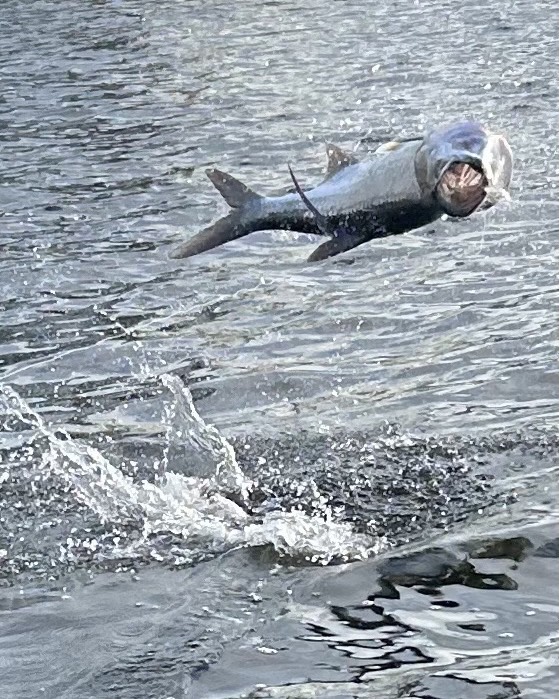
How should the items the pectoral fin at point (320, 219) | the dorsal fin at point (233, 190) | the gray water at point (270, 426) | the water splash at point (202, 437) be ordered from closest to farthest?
the gray water at point (270, 426) → the pectoral fin at point (320, 219) → the dorsal fin at point (233, 190) → the water splash at point (202, 437)

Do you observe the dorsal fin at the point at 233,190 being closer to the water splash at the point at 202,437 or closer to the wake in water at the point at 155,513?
the wake in water at the point at 155,513

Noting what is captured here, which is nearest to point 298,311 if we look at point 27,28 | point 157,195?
point 157,195

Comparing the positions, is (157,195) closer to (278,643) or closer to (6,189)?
(6,189)

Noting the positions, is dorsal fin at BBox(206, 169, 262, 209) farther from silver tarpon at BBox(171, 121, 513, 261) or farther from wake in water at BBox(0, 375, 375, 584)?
wake in water at BBox(0, 375, 375, 584)

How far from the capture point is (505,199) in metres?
5.13

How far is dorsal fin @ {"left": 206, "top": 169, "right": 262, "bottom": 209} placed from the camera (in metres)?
6.06

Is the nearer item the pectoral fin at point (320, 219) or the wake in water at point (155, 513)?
the pectoral fin at point (320, 219)

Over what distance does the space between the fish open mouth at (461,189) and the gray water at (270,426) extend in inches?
56.7

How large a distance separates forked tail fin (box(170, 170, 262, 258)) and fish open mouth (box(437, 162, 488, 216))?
3.34 feet

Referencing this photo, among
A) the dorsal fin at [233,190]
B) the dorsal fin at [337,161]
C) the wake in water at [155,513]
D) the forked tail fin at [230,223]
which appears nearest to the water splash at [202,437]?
the wake in water at [155,513]

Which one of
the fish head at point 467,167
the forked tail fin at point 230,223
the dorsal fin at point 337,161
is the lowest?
the forked tail fin at point 230,223

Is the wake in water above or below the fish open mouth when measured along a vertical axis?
below

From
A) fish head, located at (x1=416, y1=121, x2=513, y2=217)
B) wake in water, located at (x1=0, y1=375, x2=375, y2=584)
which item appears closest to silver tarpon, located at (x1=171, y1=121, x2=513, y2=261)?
fish head, located at (x1=416, y1=121, x2=513, y2=217)

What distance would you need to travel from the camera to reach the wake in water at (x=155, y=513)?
6.50 metres
